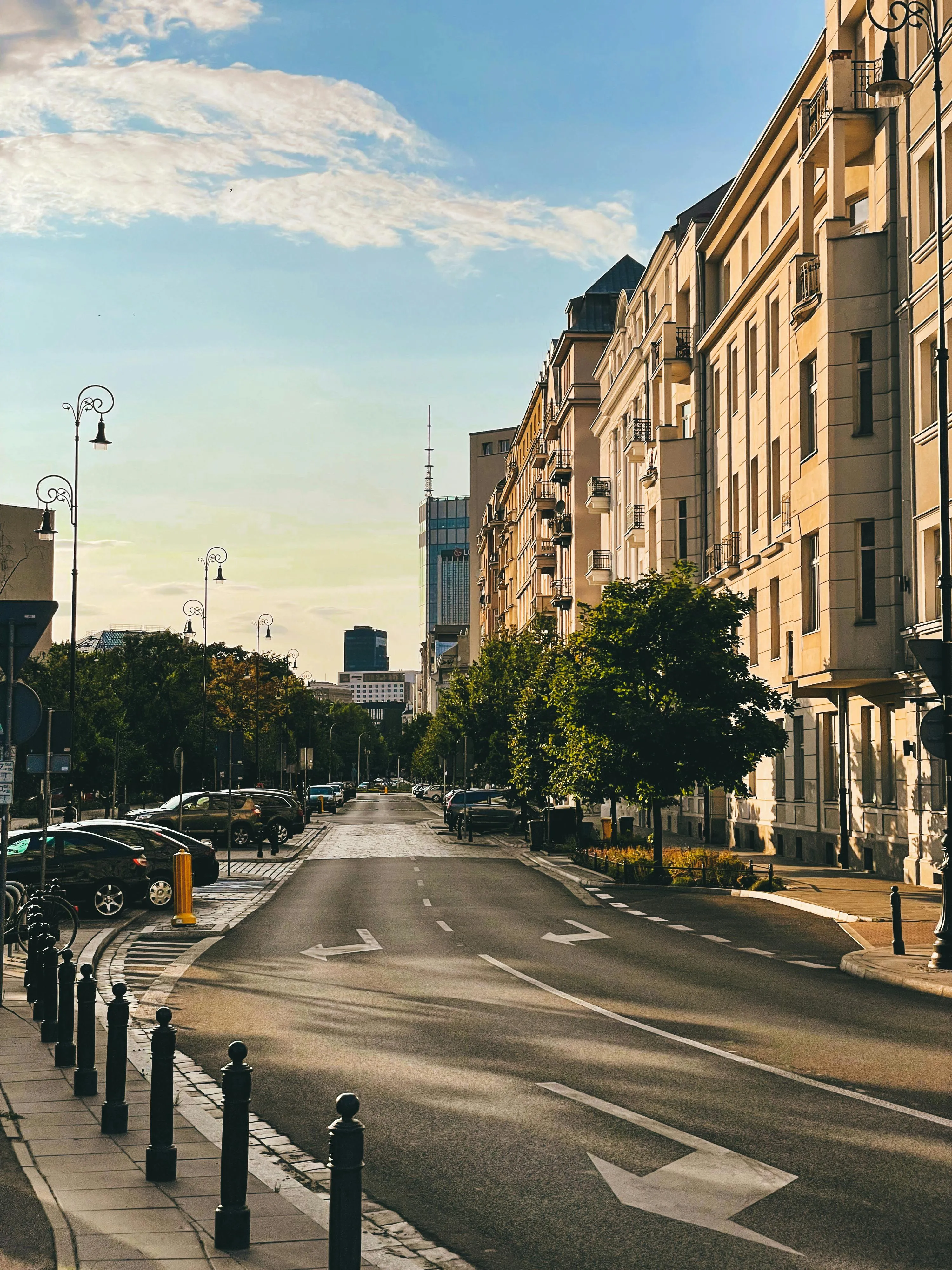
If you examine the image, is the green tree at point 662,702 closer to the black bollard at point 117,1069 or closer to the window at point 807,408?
the window at point 807,408

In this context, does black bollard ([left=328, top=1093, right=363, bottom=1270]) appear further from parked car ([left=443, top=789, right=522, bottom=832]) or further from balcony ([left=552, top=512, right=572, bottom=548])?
balcony ([left=552, top=512, right=572, bottom=548])

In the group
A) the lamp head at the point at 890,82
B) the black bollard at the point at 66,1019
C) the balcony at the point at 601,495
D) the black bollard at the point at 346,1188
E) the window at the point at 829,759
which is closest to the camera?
the black bollard at the point at 346,1188

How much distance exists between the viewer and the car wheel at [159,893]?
24.1 meters

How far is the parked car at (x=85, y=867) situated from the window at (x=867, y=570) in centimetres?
1526

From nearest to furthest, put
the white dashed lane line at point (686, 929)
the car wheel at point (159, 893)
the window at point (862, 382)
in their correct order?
the white dashed lane line at point (686, 929), the car wheel at point (159, 893), the window at point (862, 382)

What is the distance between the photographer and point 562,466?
76688 millimetres

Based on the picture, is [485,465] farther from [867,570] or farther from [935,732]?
[935,732]

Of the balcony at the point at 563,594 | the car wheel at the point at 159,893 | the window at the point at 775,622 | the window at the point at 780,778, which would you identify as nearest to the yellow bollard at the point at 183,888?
the car wheel at the point at 159,893

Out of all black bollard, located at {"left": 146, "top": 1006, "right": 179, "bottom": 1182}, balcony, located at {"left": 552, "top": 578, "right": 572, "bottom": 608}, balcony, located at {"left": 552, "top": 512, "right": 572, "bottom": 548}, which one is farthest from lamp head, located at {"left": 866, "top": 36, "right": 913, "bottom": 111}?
balcony, located at {"left": 552, "top": 512, "right": 572, "bottom": 548}

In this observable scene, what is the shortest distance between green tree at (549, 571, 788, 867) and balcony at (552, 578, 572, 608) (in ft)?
136

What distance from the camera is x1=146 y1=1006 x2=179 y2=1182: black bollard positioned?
6.94 metres

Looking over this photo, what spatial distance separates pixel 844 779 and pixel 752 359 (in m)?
15.1

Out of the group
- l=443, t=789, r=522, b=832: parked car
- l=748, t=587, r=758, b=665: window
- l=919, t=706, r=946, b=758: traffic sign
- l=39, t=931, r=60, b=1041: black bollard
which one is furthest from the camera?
l=443, t=789, r=522, b=832: parked car

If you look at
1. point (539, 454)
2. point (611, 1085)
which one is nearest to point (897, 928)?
point (611, 1085)
